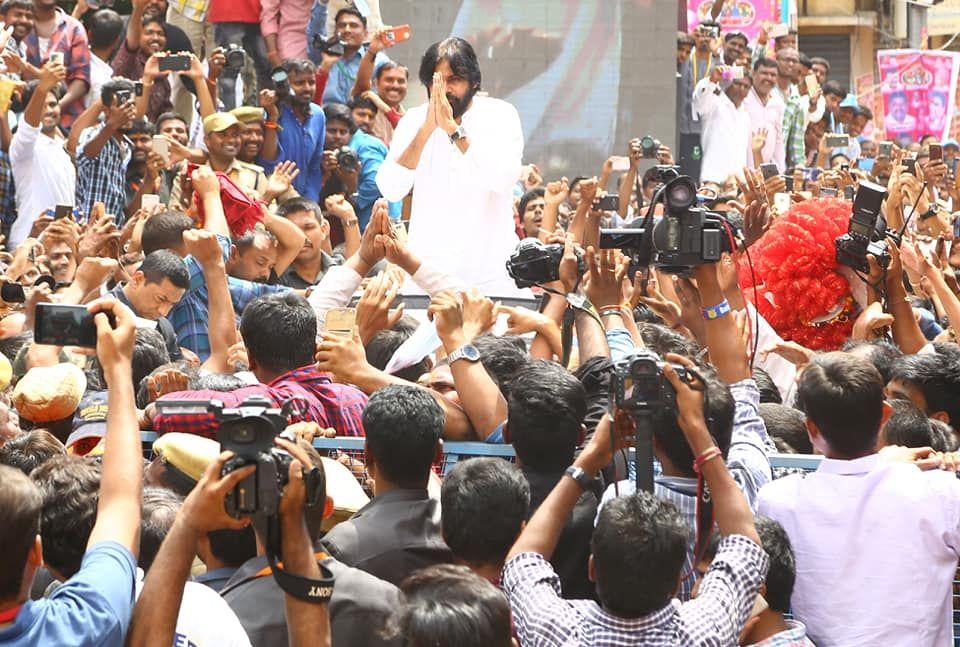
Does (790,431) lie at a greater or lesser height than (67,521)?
lesser

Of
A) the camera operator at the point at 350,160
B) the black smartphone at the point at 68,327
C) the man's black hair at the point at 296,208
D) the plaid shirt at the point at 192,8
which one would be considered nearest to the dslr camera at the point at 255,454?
the black smartphone at the point at 68,327

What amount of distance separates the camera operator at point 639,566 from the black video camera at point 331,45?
8.04m

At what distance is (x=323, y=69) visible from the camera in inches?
432

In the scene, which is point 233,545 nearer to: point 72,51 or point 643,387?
point 643,387

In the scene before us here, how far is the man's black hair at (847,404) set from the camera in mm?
3719

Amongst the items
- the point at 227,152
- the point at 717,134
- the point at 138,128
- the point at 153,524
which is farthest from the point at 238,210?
the point at 717,134

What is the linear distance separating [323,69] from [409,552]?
7.83 m

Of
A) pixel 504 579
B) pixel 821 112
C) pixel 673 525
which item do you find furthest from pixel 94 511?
pixel 821 112

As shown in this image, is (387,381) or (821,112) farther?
(821,112)

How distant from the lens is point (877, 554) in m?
3.62

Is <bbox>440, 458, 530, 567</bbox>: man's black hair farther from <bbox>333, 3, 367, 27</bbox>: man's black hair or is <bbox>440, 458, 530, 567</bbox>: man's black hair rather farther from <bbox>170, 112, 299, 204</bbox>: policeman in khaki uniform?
<bbox>333, 3, 367, 27</bbox>: man's black hair

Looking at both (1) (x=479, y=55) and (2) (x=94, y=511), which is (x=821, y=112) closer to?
(1) (x=479, y=55)

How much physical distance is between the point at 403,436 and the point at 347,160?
6.09 meters

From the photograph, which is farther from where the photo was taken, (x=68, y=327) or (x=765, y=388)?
(x=765, y=388)
